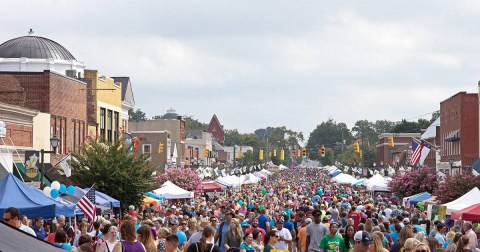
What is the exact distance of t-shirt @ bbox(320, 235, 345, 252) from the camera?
20234 millimetres

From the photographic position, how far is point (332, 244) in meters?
20.2

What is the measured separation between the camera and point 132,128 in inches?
4636

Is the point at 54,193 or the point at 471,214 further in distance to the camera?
the point at 54,193

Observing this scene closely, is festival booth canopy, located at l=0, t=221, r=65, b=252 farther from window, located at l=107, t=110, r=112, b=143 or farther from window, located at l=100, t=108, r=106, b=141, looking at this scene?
window, located at l=107, t=110, r=112, b=143

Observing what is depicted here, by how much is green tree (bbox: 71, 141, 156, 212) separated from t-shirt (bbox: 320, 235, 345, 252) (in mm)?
18570

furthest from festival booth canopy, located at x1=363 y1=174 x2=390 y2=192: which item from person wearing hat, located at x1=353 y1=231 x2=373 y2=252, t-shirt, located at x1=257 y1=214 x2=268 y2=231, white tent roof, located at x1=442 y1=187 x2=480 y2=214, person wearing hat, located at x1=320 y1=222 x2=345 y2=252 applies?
person wearing hat, located at x1=353 y1=231 x2=373 y2=252

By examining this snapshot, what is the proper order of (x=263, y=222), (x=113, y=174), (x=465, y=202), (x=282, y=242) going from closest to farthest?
(x=282, y=242) → (x=263, y=222) → (x=465, y=202) → (x=113, y=174)

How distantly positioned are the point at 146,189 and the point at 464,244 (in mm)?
23889

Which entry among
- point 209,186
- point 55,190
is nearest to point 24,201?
point 55,190

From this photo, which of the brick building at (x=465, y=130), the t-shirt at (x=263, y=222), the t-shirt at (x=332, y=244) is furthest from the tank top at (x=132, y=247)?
the brick building at (x=465, y=130)

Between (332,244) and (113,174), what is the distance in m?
19.1

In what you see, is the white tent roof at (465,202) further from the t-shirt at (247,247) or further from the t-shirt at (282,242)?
the t-shirt at (247,247)

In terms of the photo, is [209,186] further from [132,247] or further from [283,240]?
[132,247]

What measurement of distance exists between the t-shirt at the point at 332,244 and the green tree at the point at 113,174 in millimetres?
18570
